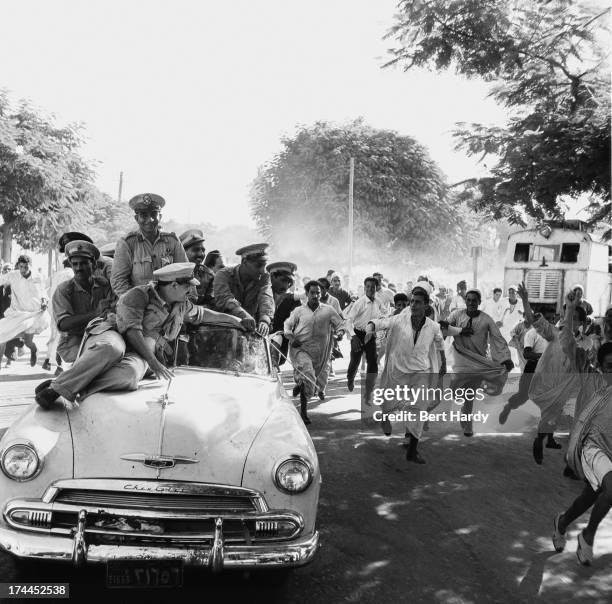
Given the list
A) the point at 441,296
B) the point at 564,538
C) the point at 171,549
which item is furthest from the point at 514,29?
the point at 441,296

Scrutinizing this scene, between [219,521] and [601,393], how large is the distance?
107 inches

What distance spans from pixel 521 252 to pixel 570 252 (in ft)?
4.58

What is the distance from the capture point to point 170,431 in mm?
3791

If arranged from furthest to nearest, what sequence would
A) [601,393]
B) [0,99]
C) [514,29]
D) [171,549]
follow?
[0,99]
[514,29]
[601,393]
[171,549]

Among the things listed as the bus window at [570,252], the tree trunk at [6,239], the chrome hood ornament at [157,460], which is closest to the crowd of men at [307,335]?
the chrome hood ornament at [157,460]

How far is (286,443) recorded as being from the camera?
3859 mm

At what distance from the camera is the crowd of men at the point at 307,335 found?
4445 mm

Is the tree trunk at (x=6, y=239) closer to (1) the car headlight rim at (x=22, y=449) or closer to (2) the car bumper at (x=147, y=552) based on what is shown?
(1) the car headlight rim at (x=22, y=449)

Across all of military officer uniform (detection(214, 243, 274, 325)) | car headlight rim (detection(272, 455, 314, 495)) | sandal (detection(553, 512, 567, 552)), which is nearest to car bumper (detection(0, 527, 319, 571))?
car headlight rim (detection(272, 455, 314, 495))

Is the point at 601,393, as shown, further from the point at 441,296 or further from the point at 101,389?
the point at 441,296

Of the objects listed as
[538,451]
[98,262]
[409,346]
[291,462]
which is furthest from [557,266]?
[291,462]

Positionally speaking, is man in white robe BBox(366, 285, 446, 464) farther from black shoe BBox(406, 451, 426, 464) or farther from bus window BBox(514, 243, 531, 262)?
bus window BBox(514, 243, 531, 262)

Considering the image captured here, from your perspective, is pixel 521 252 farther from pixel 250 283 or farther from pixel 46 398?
pixel 46 398

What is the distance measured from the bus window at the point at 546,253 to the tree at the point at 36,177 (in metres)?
13.1
